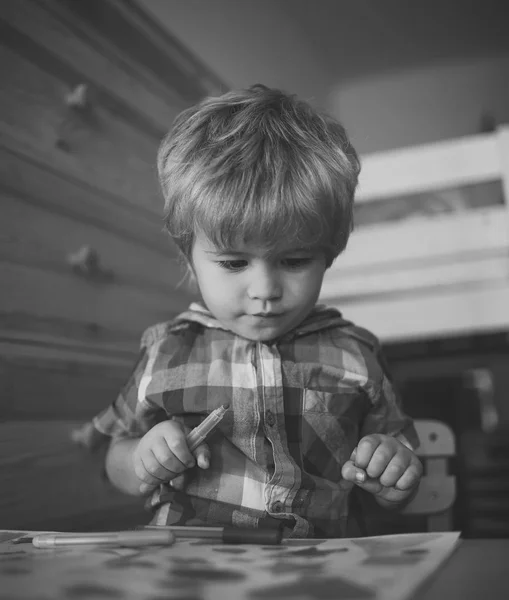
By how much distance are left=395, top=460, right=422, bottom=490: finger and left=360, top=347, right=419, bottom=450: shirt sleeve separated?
0.11 meters

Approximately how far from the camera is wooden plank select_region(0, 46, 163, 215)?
859 millimetres

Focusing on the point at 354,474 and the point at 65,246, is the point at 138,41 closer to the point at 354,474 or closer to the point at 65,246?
the point at 65,246

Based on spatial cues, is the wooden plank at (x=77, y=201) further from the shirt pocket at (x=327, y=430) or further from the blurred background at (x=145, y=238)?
the shirt pocket at (x=327, y=430)

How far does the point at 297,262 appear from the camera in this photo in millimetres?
650

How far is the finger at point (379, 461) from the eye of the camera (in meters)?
0.56

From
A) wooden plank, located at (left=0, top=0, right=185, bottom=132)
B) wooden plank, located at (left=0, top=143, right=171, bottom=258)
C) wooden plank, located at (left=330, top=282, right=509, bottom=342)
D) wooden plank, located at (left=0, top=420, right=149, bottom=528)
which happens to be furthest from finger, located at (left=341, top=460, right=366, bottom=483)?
wooden plank, located at (left=330, top=282, right=509, bottom=342)

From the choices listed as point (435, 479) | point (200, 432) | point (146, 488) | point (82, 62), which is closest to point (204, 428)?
point (200, 432)

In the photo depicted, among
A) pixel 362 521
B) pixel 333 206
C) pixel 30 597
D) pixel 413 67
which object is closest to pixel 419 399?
pixel 362 521

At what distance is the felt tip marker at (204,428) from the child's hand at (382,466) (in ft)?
0.41

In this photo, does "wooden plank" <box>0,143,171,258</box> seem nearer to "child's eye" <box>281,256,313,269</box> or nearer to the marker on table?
"child's eye" <box>281,256,313,269</box>

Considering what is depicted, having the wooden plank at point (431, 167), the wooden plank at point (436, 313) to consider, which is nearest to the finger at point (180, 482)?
the wooden plank at point (436, 313)

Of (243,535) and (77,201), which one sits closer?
(243,535)

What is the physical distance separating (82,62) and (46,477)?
65 cm

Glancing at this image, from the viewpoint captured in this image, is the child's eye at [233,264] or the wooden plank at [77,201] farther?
the wooden plank at [77,201]
